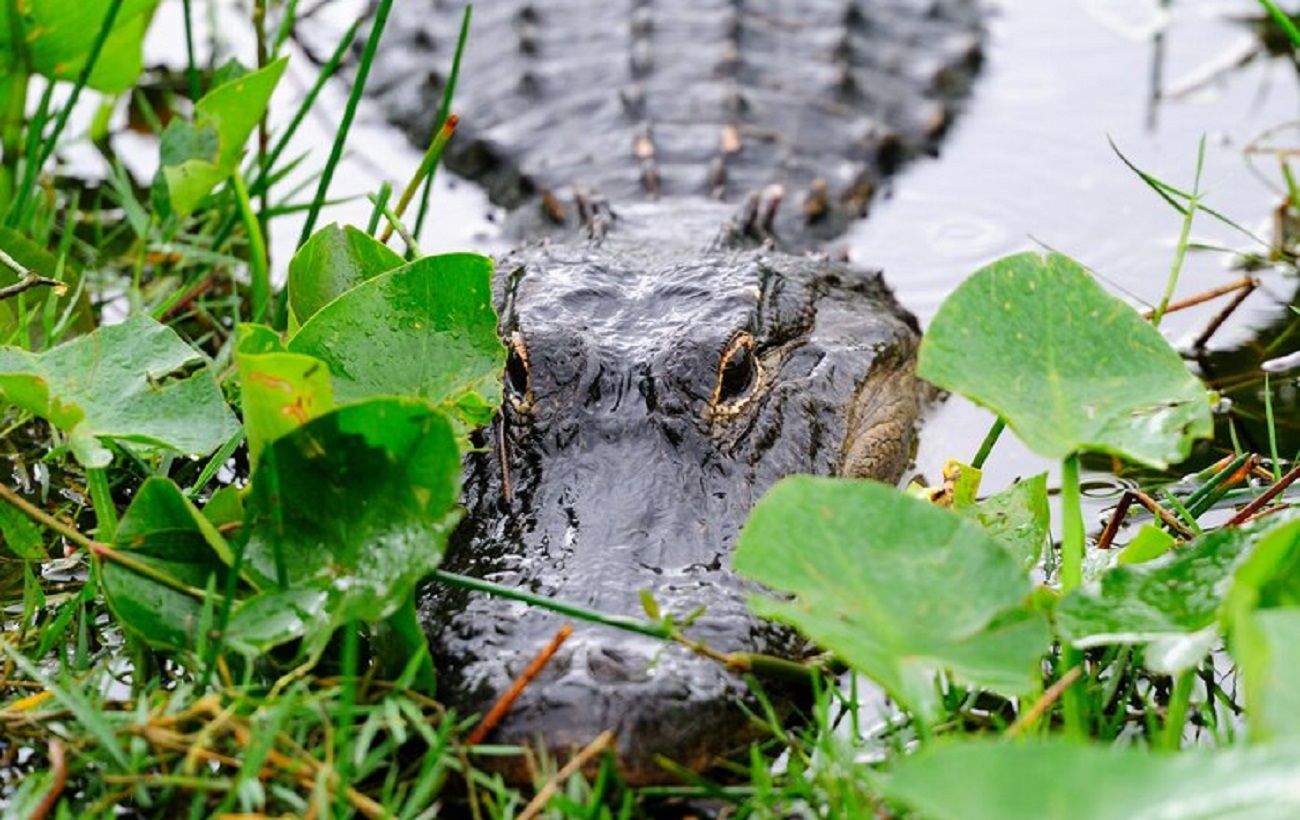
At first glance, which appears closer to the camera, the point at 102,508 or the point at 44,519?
the point at 44,519

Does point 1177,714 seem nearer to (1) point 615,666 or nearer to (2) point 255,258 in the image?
(1) point 615,666

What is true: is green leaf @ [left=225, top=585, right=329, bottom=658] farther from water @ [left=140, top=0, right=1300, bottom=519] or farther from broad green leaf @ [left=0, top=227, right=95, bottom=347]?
water @ [left=140, top=0, right=1300, bottom=519]

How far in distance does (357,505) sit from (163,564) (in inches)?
12.6

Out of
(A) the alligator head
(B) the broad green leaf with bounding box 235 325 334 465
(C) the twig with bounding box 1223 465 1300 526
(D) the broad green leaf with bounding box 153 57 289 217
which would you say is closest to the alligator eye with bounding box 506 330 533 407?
(A) the alligator head

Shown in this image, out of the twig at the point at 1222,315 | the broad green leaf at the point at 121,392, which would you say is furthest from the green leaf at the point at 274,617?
the twig at the point at 1222,315

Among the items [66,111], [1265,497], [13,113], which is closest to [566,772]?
[1265,497]

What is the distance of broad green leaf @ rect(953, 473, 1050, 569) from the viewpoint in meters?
2.78

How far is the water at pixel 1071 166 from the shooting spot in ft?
14.2

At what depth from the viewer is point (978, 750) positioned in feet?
5.58

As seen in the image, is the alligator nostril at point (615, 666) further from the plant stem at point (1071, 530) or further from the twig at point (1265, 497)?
the twig at point (1265, 497)

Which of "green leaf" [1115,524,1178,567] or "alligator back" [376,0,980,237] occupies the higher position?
"green leaf" [1115,524,1178,567]

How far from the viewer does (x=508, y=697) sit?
2.27 metres

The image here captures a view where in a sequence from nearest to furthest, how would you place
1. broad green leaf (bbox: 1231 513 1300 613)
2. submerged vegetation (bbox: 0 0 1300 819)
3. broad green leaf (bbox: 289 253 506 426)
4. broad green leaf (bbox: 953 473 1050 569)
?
broad green leaf (bbox: 1231 513 1300 613) → submerged vegetation (bbox: 0 0 1300 819) → broad green leaf (bbox: 289 253 506 426) → broad green leaf (bbox: 953 473 1050 569)

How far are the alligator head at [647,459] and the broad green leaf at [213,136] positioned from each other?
614 mm
